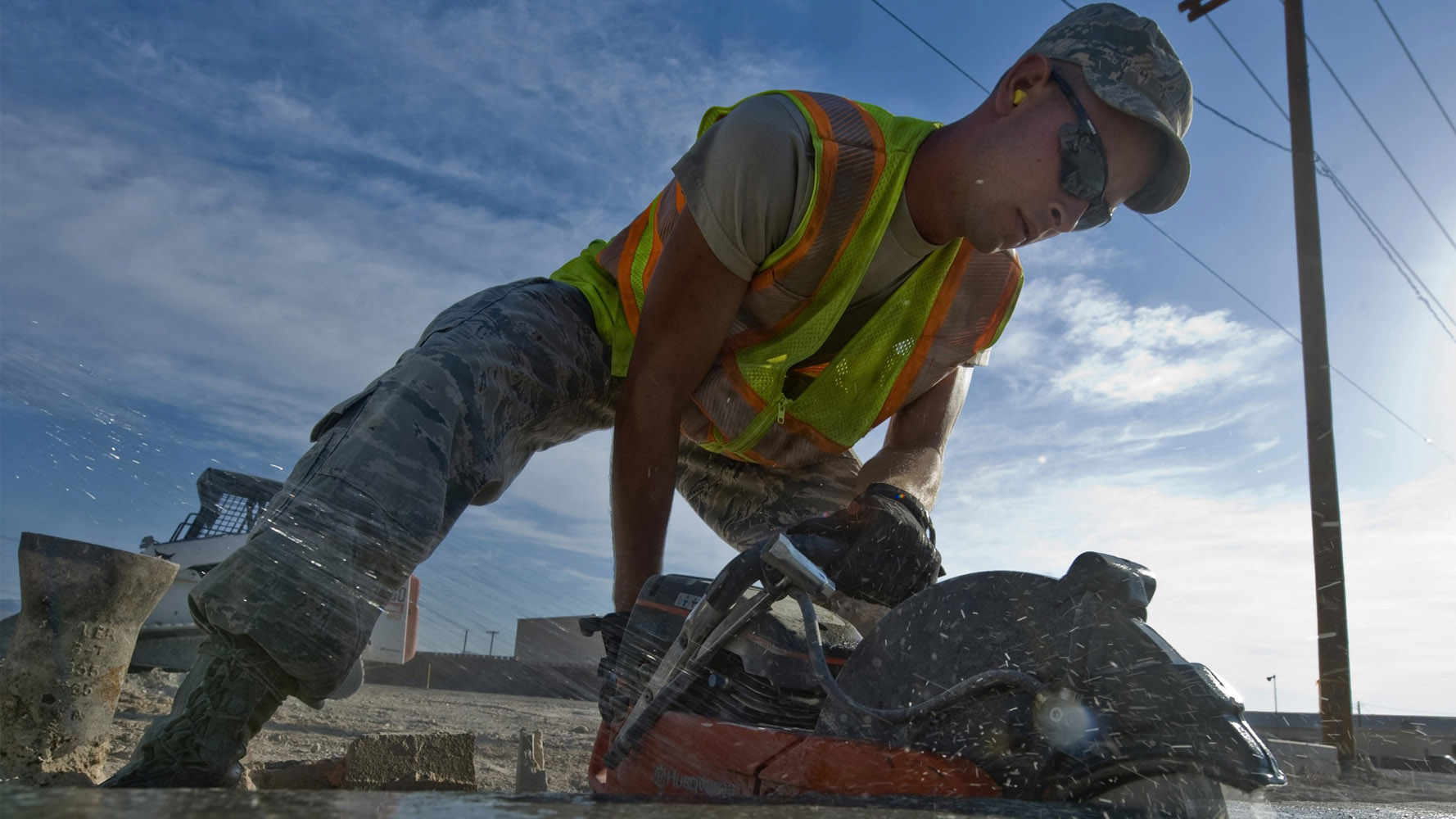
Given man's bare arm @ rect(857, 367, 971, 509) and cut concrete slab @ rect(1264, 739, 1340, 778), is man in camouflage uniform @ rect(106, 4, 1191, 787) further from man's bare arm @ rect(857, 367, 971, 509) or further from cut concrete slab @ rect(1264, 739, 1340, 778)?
cut concrete slab @ rect(1264, 739, 1340, 778)

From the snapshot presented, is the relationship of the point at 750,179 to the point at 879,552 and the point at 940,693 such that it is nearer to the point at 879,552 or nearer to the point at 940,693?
the point at 879,552

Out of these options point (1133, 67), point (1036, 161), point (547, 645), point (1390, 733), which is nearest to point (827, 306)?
point (1036, 161)

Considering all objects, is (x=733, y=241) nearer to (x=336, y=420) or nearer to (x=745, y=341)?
(x=745, y=341)

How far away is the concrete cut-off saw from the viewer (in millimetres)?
1117

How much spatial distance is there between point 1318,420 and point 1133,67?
7500mm

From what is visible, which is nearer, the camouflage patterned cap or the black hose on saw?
the black hose on saw

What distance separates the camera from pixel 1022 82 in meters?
2.33

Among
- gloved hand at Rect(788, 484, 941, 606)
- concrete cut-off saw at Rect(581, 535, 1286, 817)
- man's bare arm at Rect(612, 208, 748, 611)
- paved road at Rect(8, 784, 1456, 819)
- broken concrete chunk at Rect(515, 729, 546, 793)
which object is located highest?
man's bare arm at Rect(612, 208, 748, 611)

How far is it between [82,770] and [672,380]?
260 centimetres

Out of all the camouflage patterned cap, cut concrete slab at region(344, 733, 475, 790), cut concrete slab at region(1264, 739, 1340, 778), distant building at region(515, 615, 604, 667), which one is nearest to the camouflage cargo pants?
cut concrete slab at region(344, 733, 475, 790)

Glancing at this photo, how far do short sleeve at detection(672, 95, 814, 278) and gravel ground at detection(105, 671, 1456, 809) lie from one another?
149 centimetres

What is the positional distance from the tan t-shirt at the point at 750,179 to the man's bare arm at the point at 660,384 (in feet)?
0.19

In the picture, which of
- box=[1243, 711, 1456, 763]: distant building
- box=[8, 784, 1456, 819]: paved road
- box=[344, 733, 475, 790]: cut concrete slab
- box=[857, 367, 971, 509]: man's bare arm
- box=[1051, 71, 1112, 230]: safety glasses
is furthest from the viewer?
box=[1243, 711, 1456, 763]: distant building

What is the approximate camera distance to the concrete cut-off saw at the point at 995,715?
1.12 m
